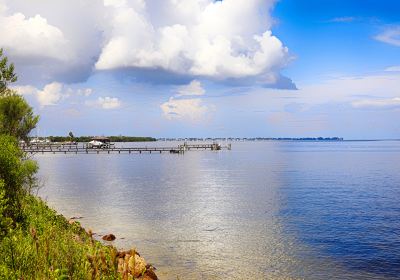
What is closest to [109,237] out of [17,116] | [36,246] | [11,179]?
[11,179]

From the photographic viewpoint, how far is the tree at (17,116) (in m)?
44.2

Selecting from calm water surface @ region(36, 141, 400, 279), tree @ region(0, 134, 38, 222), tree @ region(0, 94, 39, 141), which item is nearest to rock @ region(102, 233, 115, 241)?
calm water surface @ region(36, 141, 400, 279)

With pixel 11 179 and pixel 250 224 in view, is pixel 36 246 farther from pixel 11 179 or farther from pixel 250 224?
pixel 250 224

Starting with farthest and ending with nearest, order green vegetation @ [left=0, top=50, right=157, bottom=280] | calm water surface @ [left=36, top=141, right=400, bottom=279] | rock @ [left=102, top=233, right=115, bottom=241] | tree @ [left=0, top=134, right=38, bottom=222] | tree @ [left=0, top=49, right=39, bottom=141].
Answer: tree @ [left=0, top=49, right=39, bottom=141], rock @ [left=102, top=233, right=115, bottom=241], calm water surface @ [left=36, top=141, right=400, bottom=279], tree @ [left=0, top=134, right=38, bottom=222], green vegetation @ [left=0, top=50, right=157, bottom=280]

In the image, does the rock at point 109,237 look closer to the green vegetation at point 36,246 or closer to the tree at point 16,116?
the green vegetation at point 36,246

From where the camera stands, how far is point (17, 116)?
4656 centimetres

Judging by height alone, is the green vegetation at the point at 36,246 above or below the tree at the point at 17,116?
below

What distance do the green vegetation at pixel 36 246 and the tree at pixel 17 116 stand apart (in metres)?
12.9

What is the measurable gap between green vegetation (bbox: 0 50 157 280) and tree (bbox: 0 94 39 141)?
509 inches

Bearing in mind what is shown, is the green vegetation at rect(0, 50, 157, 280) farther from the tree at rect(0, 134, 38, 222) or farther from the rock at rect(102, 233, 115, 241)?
the rock at rect(102, 233, 115, 241)

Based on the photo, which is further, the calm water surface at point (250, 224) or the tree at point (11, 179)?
the calm water surface at point (250, 224)

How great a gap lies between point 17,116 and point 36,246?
44.7m

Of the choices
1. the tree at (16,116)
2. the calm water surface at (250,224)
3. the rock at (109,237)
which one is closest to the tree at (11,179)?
the calm water surface at (250,224)

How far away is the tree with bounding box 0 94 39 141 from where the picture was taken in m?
44.2
